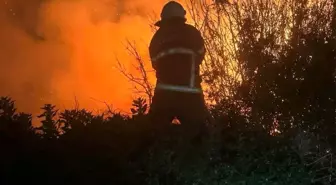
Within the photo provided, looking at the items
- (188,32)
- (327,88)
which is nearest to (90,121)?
(188,32)

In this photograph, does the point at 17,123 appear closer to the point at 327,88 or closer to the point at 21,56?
the point at 327,88

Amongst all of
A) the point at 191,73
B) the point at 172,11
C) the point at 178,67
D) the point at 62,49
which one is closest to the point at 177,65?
the point at 178,67

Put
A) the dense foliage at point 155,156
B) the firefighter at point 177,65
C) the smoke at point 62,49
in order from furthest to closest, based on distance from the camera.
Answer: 1. the smoke at point 62,49
2. the firefighter at point 177,65
3. the dense foliage at point 155,156

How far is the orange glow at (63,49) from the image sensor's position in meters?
12.8

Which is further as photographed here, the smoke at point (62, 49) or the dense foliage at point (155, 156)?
the smoke at point (62, 49)

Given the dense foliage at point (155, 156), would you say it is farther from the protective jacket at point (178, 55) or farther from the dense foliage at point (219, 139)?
the protective jacket at point (178, 55)

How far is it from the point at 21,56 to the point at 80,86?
152 centimetres

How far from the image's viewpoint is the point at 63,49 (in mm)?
13805

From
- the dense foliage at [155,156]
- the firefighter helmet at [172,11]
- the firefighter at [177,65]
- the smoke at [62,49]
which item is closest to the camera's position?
the dense foliage at [155,156]

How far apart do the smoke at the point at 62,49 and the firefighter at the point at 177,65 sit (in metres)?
6.21

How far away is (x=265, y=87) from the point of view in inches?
218

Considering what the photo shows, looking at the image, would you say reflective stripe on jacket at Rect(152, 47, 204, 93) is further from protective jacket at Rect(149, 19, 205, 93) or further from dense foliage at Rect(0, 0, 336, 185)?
dense foliage at Rect(0, 0, 336, 185)

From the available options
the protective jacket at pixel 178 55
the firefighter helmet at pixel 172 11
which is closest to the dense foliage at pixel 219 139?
the protective jacket at pixel 178 55

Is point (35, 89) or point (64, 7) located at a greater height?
point (64, 7)
